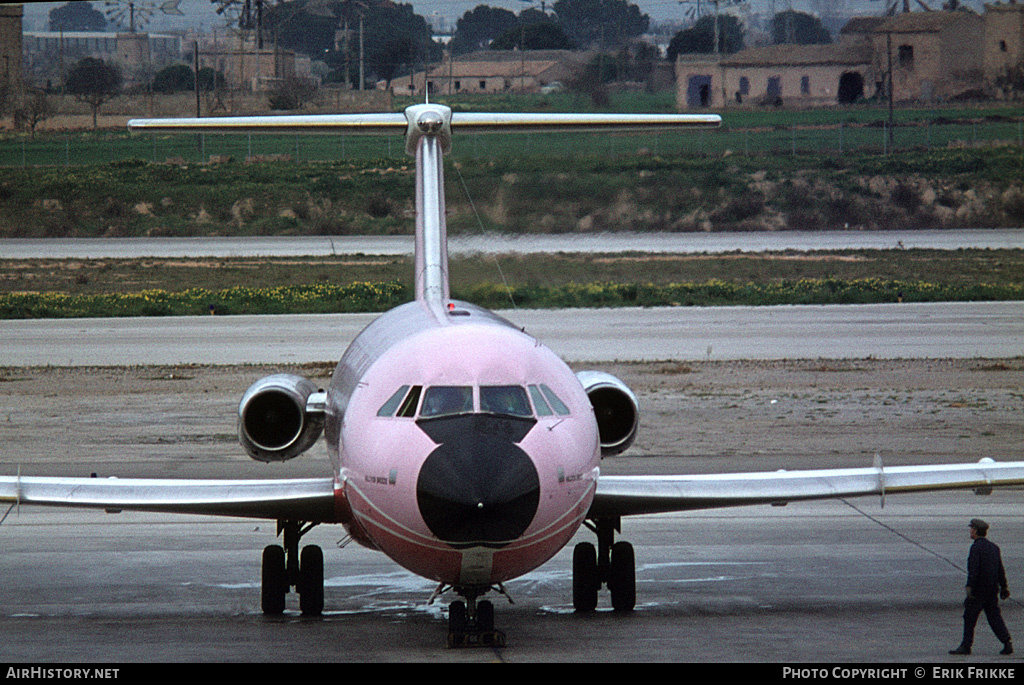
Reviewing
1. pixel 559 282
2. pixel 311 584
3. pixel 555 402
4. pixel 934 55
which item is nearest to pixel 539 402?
pixel 555 402

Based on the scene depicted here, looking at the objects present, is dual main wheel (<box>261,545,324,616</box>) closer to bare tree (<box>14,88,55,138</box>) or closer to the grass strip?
the grass strip

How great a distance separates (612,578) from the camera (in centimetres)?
1398

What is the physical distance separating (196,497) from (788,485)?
6.05m

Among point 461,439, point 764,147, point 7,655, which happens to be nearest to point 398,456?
point 461,439

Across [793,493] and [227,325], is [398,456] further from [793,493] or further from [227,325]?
[227,325]

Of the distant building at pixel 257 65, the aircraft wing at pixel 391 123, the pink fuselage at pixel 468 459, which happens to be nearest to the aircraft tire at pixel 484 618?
the pink fuselage at pixel 468 459

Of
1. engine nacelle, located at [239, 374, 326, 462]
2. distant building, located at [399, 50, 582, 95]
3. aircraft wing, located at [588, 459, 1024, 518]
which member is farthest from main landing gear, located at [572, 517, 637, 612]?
distant building, located at [399, 50, 582, 95]

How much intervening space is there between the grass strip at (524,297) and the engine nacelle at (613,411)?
88.1 feet

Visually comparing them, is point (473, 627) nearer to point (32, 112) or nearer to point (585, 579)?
point (585, 579)

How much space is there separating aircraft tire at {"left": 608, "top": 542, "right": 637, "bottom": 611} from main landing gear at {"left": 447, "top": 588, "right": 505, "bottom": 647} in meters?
2.37

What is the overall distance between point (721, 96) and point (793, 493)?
9506 cm

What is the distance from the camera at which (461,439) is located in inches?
422

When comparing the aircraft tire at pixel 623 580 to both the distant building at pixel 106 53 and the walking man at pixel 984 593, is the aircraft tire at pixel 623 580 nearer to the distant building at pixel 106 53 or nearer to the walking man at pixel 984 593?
the walking man at pixel 984 593

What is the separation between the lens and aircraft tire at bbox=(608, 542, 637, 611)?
45.5 feet
